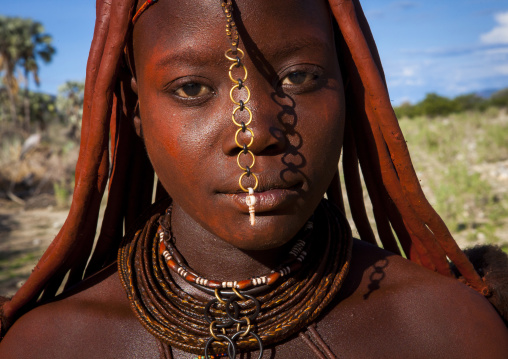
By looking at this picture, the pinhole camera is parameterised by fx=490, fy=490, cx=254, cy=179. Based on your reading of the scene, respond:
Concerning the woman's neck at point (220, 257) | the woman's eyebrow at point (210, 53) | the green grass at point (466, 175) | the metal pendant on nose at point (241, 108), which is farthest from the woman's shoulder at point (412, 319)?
the green grass at point (466, 175)

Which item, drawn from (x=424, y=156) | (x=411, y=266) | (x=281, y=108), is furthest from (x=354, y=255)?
(x=424, y=156)

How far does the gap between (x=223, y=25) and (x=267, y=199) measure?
524 millimetres

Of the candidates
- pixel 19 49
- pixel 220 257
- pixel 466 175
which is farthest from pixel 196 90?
pixel 19 49

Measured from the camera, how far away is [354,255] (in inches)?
77.5

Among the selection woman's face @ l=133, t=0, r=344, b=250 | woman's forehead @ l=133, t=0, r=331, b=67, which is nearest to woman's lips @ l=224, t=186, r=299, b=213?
woman's face @ l=133, t=0, r=344, b=250

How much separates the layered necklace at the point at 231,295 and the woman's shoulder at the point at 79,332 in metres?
0.10

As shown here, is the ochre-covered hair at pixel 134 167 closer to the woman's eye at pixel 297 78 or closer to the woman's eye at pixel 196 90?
the woman's eye at pixel 297 78

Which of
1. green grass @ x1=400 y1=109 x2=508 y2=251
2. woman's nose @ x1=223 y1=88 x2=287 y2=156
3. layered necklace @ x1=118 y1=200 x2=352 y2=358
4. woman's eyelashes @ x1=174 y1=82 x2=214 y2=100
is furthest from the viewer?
green grass @ x1=400 y1=109 x2=508 y2=251

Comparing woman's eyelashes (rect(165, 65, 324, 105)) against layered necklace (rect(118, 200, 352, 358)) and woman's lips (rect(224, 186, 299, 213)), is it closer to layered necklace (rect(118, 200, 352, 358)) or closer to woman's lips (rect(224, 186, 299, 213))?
woman's lips (rect(224, 186, 299, 213))

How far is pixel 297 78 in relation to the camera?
5.01ft

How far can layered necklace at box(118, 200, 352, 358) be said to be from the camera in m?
1.59

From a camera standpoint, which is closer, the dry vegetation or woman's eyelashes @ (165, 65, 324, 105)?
woman's eyelashes @ (165, 65, 324, 105)

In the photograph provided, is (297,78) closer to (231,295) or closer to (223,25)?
(223,25)

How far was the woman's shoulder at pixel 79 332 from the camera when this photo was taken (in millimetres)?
1672
